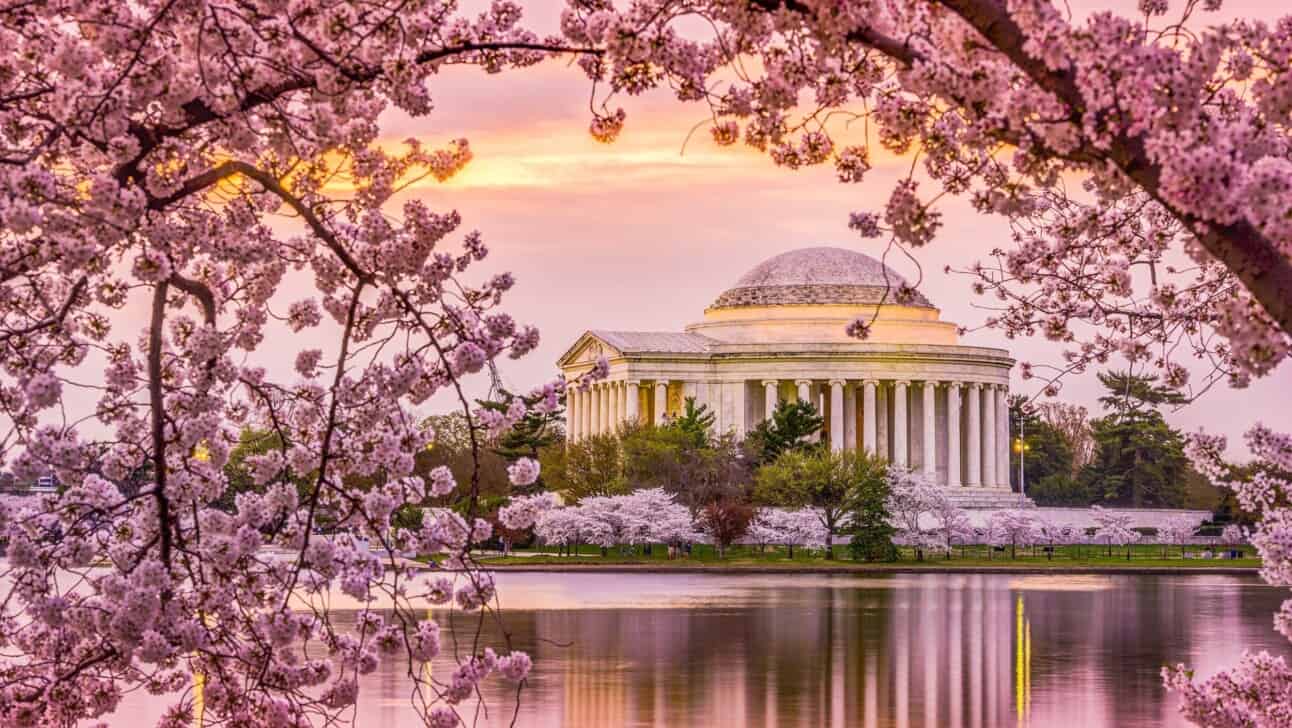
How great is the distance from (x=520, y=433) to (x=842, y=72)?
11017 centimetres

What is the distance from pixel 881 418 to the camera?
424 ft

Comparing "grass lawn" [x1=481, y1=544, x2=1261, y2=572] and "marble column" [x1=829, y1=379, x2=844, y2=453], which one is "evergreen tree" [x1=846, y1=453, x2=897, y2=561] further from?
"marble column" [x1=829, y1=379, x2=844, y2=453]

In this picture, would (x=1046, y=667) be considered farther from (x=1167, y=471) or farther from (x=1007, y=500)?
(x=1167, y=471)

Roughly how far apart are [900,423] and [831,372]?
552 cm

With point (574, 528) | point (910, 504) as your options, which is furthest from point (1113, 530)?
point (574, 528)

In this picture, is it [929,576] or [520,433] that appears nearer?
[929,576]

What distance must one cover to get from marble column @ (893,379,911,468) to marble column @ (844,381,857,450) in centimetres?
345

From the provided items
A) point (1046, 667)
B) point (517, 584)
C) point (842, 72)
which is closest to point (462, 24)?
point (842, 72)

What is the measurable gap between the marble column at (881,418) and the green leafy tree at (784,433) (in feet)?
60.9

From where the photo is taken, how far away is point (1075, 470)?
170 metres

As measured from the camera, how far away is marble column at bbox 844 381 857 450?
129500 millimetres

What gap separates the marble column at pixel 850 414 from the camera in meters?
130

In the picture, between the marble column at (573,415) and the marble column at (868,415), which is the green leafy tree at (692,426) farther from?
the marble column at (573,415)

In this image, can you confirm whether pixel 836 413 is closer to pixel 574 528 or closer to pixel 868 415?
pixel 868 415
